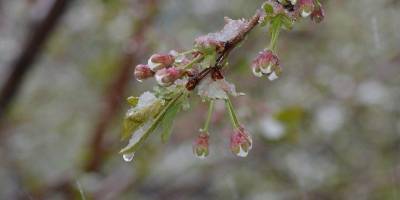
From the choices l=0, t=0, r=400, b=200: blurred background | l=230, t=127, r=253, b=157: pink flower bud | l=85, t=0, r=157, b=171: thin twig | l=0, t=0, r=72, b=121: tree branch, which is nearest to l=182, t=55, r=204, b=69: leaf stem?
l=230, t=127, r=253, b=157: pink flower bud

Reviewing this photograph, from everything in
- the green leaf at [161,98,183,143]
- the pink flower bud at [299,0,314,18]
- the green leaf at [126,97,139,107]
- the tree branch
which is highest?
the tree branch

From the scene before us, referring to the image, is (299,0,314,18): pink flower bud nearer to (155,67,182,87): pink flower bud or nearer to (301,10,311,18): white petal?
(301,10,311,18): white petal

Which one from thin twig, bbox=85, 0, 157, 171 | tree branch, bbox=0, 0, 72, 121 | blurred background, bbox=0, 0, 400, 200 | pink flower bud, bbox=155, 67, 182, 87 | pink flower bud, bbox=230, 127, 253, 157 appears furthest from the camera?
thin twig, bbox=85, 0, 157, 171

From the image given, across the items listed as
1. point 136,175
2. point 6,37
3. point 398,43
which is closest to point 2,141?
point 6,37

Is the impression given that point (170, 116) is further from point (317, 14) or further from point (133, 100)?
point (317, 14)

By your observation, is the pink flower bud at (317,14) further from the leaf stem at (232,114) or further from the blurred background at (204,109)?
the blurred background at (204,109)

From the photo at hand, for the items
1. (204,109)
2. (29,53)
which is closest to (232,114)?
(29,53)
